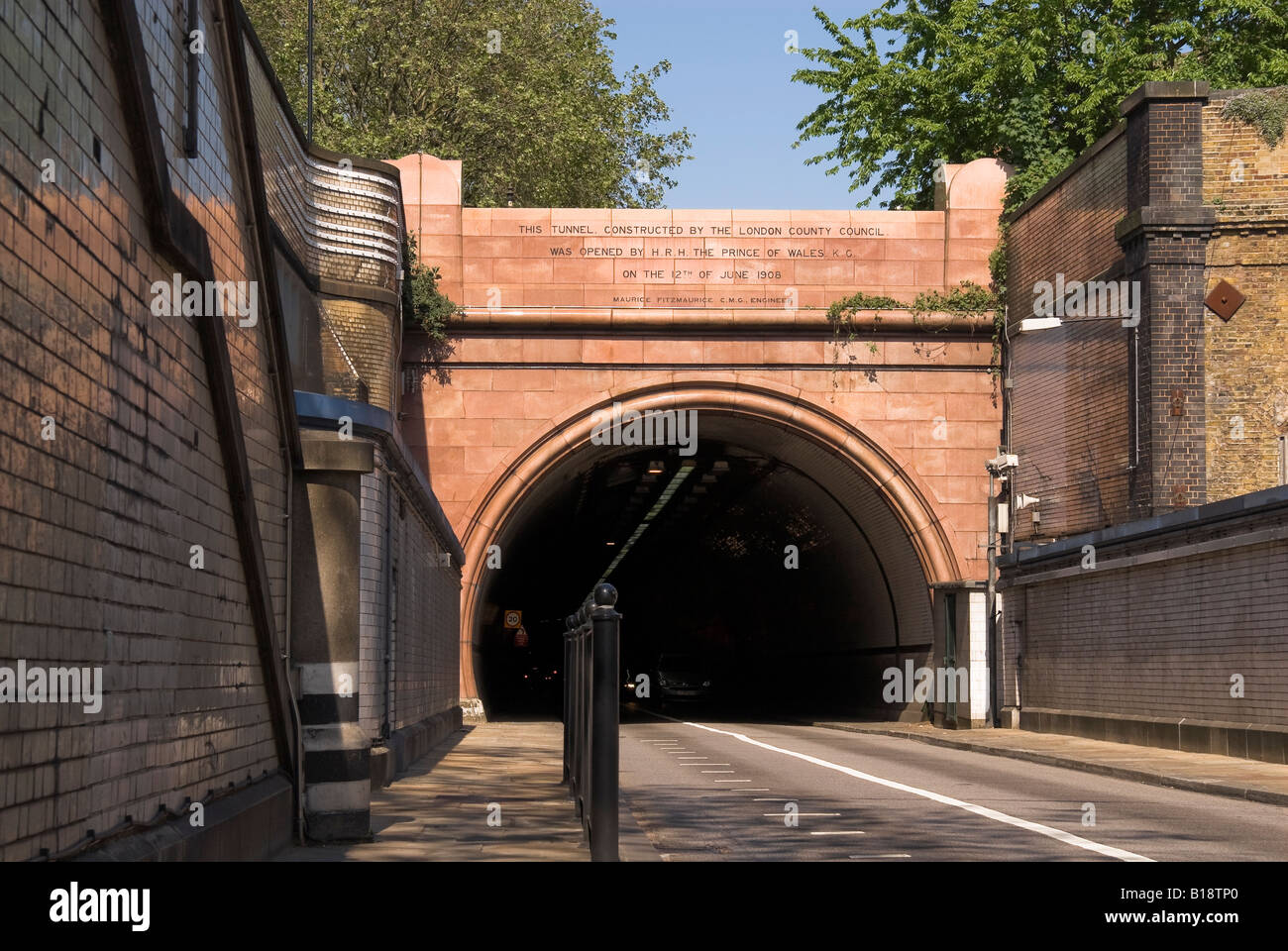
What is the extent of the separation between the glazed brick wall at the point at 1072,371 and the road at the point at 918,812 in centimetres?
796

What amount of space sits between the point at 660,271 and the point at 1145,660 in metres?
13.3

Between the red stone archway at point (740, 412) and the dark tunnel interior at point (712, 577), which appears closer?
the red stone archway at point (740, 412)

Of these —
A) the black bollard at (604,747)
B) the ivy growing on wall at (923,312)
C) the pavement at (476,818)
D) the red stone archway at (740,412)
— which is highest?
A: the ivy growing on wall at (923,312)

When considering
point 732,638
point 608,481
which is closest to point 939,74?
point 608,481

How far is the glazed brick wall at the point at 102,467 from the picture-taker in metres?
5.61

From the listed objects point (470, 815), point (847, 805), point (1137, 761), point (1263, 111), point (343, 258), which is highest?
point (1263, 111)

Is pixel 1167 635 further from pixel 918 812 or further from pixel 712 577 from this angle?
pixel 712 577

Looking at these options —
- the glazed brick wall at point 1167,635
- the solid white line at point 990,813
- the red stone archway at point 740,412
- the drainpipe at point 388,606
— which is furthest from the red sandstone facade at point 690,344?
the drainpipe at point 388,606

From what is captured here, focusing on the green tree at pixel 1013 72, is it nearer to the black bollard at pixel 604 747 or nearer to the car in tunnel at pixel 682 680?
the car in tunnel at pixel 682 680

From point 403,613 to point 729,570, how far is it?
36.9 metres

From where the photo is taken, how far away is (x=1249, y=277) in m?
26.4

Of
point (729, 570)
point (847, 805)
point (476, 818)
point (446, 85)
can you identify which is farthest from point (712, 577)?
point (476, 818)
